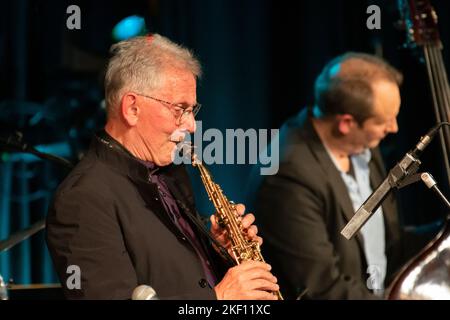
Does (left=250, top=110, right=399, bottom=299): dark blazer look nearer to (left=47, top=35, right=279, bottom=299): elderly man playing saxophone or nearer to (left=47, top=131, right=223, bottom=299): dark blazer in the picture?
(left=47, top=35, right=279, bottom=299): elderly man playing saxophone

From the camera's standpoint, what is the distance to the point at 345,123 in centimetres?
376

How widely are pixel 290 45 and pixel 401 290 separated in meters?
2.79

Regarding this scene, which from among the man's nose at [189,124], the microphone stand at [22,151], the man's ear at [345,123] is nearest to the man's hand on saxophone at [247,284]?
the man's nose at [189,124]

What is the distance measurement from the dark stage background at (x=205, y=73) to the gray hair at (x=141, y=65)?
1.36 m

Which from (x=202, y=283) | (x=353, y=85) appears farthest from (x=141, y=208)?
(x=353, y=85)

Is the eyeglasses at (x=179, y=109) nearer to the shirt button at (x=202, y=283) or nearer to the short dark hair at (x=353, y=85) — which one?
the shirt button at (x=202, y=283)

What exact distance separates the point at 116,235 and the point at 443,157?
1.14 meters

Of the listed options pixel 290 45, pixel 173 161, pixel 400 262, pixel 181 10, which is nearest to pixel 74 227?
pixel 173 161

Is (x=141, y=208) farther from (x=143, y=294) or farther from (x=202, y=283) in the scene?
(x=143, y=294)

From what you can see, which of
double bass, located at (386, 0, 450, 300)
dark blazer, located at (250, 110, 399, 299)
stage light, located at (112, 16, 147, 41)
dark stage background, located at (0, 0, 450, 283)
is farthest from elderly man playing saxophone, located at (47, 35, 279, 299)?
dark stage background, located at (0, 0, 450, 283)

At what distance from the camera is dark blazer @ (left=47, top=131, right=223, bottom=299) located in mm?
2350

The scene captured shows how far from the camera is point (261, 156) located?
12.2 feet

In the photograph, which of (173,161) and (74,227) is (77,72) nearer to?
(173,161)

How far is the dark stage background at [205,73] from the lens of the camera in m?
4.20
